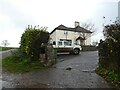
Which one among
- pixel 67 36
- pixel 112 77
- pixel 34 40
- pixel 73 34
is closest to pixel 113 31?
pixel 112 77

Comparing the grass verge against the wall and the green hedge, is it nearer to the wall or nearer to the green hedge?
the green hedge

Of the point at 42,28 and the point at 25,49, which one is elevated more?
the point at 42,28

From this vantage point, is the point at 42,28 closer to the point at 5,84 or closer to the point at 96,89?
the point at 5,84

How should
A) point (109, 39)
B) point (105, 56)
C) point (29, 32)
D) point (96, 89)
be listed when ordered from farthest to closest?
point (29, 32), point (105, 56), point (109, 39), point (96, 89)

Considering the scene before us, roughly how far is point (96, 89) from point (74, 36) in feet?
156

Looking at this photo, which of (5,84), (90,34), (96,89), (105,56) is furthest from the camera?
(90,34)

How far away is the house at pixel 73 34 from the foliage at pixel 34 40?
112 ft

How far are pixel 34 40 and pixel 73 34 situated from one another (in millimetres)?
40225

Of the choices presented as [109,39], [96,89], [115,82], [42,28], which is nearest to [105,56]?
[109,39]

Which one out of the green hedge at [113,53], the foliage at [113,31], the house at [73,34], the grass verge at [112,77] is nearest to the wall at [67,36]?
the house at [73,34]

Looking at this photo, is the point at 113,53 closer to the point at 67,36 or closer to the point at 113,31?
the point at 113,31

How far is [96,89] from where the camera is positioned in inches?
378

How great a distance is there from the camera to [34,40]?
16953mm

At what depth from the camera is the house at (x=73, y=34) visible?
177 feet
